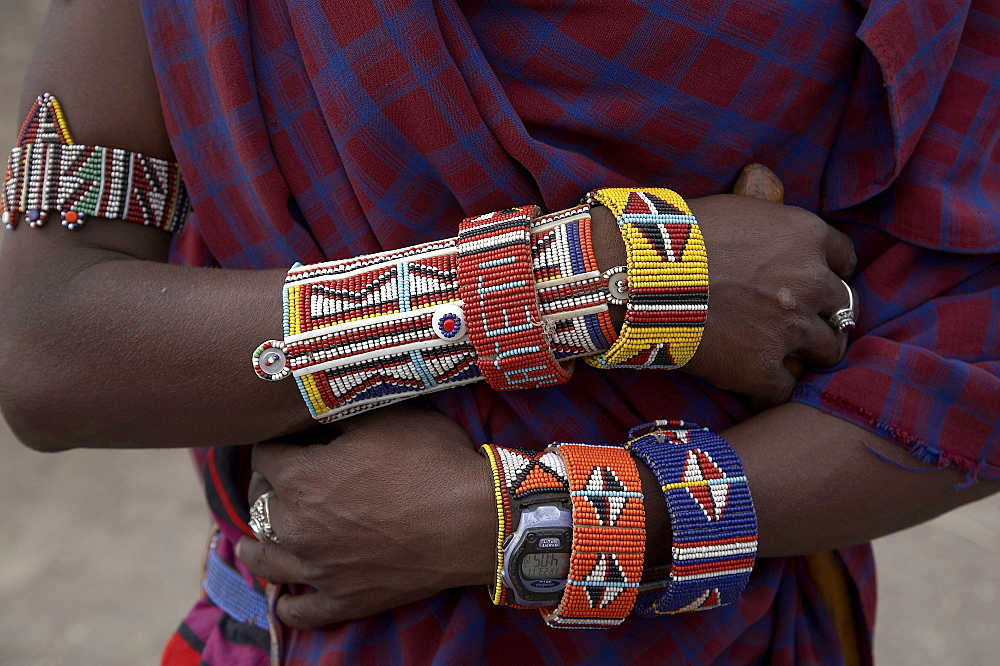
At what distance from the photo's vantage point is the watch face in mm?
983

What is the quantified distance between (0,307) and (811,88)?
1058 millimetres

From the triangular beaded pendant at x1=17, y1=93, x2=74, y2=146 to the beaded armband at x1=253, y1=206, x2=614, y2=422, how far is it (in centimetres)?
32

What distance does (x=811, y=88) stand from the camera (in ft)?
3.50

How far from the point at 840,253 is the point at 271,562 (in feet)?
2.92

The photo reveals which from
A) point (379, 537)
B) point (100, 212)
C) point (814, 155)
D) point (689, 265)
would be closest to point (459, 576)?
point (379, 537)

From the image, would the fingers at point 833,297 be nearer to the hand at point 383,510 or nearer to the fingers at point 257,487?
the hand at point 383,510

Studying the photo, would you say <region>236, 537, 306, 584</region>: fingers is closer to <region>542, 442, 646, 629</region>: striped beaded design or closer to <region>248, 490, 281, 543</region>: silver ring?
<region>248, 490, 281, 543</region>: silver ring

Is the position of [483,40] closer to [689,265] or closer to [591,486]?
[689,265]

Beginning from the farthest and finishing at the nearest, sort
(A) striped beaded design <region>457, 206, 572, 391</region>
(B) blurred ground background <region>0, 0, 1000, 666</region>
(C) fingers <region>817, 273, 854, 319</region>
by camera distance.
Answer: (B) blurred ground background <region>0, 0, 1000, 666</region>, (C) fingers <region>817, 273, 854, 319</region>, (A) striped beaded design <region>457, 206, 572, 391</region>

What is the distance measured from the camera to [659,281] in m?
0.96

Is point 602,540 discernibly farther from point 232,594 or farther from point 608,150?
point 232,594

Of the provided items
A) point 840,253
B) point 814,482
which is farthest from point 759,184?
point 814,482

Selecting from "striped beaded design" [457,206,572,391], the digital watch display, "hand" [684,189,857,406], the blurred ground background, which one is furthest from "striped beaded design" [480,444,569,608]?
the blurred ground background

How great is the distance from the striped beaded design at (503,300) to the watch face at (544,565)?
0.72 ft
